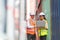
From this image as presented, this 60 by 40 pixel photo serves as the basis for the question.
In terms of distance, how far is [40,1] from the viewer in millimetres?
1183

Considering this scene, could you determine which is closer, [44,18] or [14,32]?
[14,32]

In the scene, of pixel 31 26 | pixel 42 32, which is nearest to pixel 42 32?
pixel 42 32

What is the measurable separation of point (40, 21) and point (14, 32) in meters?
0.49

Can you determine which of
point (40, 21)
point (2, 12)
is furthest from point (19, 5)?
point (40, 21)

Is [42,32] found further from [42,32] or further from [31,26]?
[31,26]

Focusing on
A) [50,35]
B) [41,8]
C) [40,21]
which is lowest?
[50,35]

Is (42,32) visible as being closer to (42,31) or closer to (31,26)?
(42,31)

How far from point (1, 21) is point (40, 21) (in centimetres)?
53

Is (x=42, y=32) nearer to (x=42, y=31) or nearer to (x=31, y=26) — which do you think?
(x=42, y=31)

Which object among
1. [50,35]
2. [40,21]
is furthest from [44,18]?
[50,35]

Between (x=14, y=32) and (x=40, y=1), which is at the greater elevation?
(x=40, y=1)
